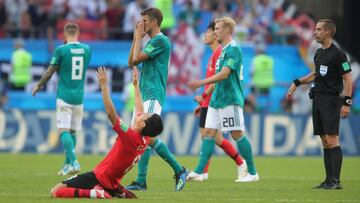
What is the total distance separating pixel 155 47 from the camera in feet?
43.4

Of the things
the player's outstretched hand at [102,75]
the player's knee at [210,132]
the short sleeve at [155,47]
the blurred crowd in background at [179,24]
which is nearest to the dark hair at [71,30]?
the player's knee at [210,132]

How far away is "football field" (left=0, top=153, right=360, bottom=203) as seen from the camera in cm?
1186

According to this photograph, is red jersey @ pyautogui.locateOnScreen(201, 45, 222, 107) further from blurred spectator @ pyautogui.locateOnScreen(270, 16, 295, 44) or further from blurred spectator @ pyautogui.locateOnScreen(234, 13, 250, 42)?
blurred spectator @ pyautogui.locateOnScreen(270, 16, 295, 44)

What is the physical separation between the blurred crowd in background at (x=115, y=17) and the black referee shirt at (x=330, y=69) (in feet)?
46.8

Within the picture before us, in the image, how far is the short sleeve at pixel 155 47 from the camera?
13203 mm

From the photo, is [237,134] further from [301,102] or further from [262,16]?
[262,16]

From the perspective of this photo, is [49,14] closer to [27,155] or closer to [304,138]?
[27,155]

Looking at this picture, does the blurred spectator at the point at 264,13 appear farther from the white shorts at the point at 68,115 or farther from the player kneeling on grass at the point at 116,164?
the player kneeling on grass at the point at 116,164

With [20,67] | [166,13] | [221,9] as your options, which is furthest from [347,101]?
[221,9]

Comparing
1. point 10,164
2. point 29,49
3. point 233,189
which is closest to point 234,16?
point 29,49

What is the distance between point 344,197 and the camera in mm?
12172

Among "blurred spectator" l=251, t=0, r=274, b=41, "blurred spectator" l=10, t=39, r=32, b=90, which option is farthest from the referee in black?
"blurred spectator" l=251, t=0, r=274, b=41

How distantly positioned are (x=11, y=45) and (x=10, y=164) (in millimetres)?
9604

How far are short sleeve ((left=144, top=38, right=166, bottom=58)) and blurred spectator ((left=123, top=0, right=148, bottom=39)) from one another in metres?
14.7
